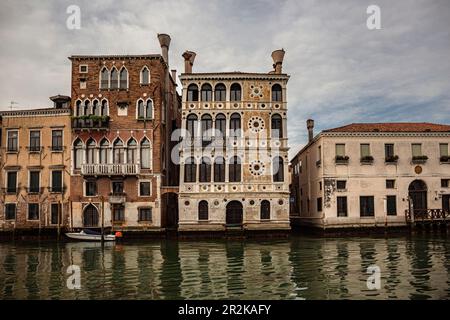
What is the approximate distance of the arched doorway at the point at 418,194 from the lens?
30.3 meters

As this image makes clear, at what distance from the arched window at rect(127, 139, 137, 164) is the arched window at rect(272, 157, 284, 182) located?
1020 cm

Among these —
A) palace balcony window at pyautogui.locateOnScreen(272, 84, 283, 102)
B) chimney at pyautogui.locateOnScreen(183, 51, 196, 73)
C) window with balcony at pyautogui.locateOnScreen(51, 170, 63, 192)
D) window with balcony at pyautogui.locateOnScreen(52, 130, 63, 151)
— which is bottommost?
window with balcony at pyautogui.locateOnScreen(51, 170, 63, 192)

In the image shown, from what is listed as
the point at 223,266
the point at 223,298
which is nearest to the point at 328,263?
the point at 223,266

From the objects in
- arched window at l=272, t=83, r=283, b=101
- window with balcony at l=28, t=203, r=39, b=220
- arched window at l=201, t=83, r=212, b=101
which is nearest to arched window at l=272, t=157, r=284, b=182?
arched window at l=272, t=83, r=283, b=101

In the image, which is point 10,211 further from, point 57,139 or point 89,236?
point 89,236

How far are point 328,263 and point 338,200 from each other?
14.1 metres

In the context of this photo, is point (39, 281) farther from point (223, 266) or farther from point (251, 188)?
point (251, 188)

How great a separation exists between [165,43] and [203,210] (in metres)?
13.8

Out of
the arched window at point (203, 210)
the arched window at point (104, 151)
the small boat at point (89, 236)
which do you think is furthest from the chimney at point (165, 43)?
the small boat at point (89, 236)

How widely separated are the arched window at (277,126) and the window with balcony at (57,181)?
16.1 meters

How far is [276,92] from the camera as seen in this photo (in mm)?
30188

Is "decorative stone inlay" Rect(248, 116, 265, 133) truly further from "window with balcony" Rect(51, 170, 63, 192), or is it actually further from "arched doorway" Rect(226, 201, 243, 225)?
"window with balcony" Rect(51, 170, 63, 192)

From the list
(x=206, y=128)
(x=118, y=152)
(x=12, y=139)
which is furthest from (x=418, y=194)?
(x=12, y=139)

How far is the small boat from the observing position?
87.5 feet
